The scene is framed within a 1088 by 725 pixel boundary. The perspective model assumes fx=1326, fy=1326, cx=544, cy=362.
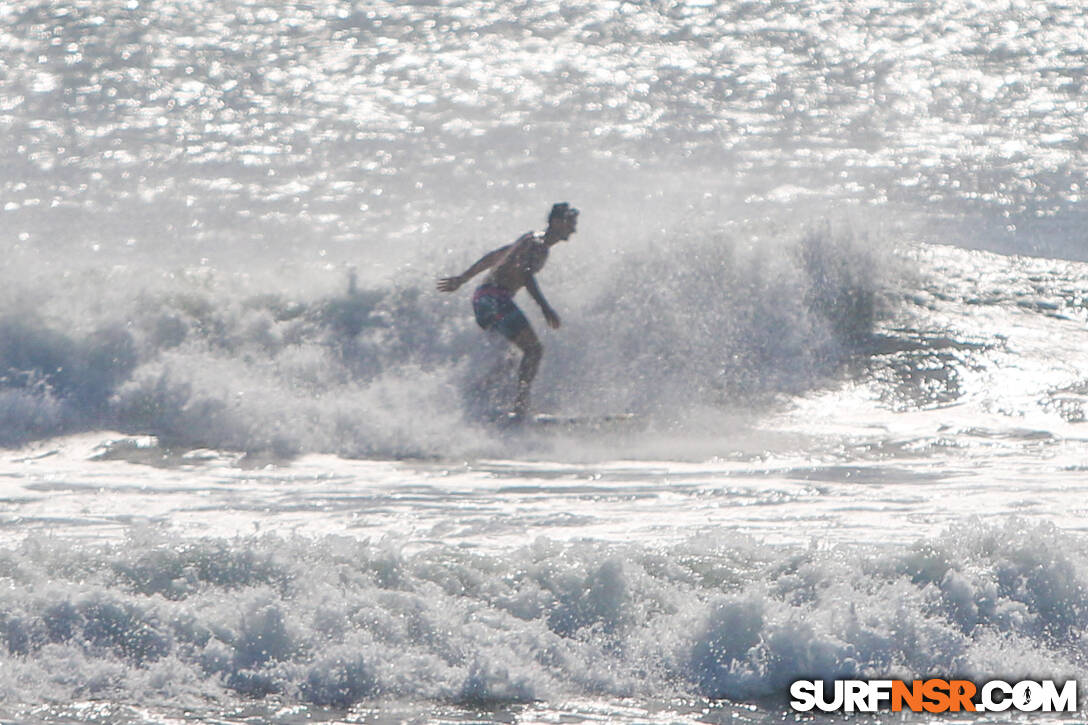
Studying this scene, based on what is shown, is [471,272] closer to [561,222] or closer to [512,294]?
[512,294]

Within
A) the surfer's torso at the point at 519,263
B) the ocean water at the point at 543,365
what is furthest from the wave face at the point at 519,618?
the surfer's torso at the point at 519,263

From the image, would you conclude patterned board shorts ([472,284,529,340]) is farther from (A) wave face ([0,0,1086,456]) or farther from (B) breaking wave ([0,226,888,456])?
(A) wave face ([0,0,1086,456])

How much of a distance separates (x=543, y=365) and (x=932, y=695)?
18.1 ft

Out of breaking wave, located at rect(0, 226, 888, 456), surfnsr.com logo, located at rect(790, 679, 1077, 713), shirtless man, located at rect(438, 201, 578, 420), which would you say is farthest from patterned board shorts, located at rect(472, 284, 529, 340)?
surfnsr.com logo, located at rect(790, 679, 1077, 713)

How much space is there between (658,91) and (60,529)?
15.6 meters

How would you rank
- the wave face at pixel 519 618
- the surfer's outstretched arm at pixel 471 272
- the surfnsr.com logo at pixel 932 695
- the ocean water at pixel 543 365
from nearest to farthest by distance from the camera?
the surfnsr.com logo at pixel 932 695 < the wave face at pixel 519 618 < the ocean water at pixel 543 365 < the surfer's outstretched arm at pixel 471 272

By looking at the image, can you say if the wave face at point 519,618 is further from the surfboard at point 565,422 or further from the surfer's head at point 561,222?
the surfer's head at point 561,222

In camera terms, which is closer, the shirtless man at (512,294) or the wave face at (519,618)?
the wave face at (519,618)

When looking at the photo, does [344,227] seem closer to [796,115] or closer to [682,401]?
[682,401]

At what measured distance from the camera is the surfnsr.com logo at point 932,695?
4.59m

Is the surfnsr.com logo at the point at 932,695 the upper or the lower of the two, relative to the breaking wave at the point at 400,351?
lower

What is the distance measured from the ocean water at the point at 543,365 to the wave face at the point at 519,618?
17 mm

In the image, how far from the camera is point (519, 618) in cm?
505

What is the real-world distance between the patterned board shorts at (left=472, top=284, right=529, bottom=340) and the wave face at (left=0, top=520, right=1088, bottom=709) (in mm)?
3717
